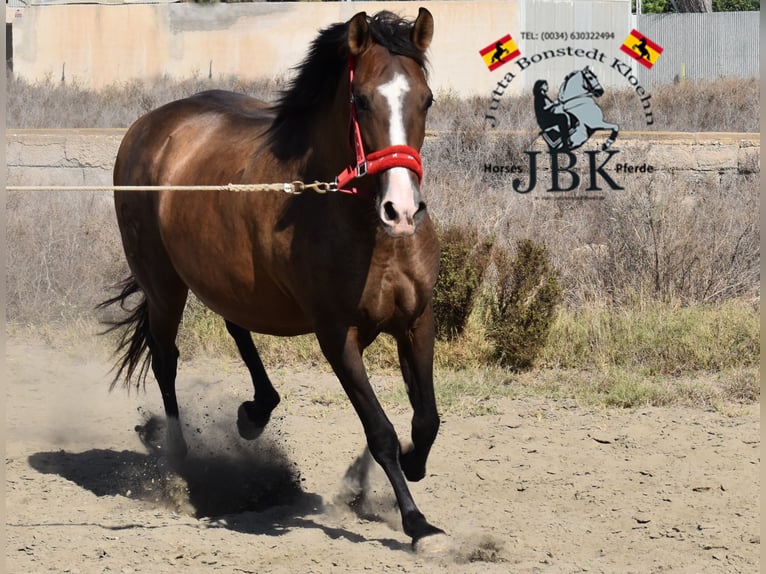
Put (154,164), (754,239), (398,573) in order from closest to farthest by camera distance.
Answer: (398,573)
(154,164)
(754,239)

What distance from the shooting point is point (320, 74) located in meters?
4.63

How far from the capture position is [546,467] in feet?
17.9

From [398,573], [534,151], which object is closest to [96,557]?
[398,573]

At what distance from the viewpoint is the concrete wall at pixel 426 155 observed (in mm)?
11141

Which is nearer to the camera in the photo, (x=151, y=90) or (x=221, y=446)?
(x=221, y=446)

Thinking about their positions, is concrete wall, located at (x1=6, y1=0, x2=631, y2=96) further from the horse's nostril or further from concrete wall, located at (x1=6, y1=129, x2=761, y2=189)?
the horse's nostril

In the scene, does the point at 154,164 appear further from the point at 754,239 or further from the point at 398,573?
the point at 754,239

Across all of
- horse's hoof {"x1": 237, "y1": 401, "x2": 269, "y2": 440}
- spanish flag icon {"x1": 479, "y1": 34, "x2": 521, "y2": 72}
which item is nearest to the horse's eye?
horse's hoof {"x1": 237, "y1": 401, "x2": 269, "y2": 440}

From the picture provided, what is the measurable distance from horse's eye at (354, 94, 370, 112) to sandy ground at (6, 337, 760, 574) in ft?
5.78

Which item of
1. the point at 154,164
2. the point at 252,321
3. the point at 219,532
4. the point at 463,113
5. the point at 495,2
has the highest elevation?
the point at 495,2

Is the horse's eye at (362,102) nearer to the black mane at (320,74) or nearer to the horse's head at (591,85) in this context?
the black mane at (320,74)

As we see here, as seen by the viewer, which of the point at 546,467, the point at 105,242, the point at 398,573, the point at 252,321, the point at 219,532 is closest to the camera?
the point at 398,573

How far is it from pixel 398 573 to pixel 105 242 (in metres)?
6.32

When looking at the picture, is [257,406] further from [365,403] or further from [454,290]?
[454,290]
